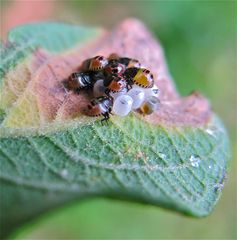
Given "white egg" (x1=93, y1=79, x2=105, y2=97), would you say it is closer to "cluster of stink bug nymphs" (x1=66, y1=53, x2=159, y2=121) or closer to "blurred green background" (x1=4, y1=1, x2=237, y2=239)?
"cluster of stink bug nymphs" (x1=66, y1=53, x2=159, y2=121)

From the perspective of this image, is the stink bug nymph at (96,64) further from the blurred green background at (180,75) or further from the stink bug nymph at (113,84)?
the blurred green background at (180,75)

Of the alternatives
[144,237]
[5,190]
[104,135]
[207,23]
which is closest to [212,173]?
[104,135]

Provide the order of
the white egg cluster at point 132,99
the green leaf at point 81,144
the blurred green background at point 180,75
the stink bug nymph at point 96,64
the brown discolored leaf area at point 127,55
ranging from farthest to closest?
the blurred green background at point 180,75
the stink bug nymph at point 96,64
the white egg cluster at point 132,99
the brown discolored leaf area at point 127,55
the green leaf at point 81,144

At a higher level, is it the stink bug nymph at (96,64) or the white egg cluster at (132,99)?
the stink bug nymph at (96,64)

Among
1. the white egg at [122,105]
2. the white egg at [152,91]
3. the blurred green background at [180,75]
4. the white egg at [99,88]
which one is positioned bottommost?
the blurred green background at [180,75]

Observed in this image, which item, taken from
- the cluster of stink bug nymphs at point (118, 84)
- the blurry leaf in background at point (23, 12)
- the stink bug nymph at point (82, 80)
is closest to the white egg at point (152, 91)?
the cluster of stink bug nymphs at point (118, 84)

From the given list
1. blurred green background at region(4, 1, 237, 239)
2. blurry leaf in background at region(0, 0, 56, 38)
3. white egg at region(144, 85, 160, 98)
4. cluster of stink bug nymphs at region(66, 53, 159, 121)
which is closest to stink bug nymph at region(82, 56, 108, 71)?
cluster of stink bug nymphs at region(66, 53, 159, 121)
